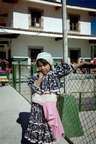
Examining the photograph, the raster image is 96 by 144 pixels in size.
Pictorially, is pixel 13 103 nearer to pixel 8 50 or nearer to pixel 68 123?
pixel 68 123

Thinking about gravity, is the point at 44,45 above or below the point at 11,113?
below

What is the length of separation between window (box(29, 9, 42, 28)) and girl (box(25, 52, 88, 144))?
2298 cm

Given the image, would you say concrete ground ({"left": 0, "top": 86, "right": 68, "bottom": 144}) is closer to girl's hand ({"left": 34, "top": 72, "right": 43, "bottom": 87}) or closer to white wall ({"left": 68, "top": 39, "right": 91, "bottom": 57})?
girl's hand ({"left": 34, "top": 72, "right": 43, "bottom": 87})

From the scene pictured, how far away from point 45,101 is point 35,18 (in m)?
23.7

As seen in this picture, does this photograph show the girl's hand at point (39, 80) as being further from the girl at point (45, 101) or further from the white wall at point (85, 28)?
the white wall at point (85, 28)

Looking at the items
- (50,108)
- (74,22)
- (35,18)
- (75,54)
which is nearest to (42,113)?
(50,108)

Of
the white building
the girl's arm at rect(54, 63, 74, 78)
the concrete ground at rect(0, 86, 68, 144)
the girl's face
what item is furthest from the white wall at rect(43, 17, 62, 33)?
the girl's face

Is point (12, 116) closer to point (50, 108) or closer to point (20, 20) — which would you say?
point (50, 108)

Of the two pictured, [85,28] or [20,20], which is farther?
[85,28]

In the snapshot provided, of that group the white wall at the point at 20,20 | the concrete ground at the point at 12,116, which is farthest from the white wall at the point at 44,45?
the concrete ground at the point at 12,116

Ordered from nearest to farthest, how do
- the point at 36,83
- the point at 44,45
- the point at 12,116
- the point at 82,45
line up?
the point at 36,83, the point at 12,116, the point at 44,45, the point at 82,45

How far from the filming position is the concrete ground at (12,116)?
6.82 meters

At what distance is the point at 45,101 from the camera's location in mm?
4594

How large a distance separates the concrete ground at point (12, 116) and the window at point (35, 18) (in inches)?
657
